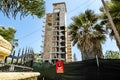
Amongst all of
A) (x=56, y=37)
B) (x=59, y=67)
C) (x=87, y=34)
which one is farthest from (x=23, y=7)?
(x=56, y=37)

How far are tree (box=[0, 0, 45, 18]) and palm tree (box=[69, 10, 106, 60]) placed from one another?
1281 centimetres

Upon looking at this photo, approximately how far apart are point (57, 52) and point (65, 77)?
15.9m

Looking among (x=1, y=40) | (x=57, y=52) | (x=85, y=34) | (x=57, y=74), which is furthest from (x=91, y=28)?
(x=1, y=40)

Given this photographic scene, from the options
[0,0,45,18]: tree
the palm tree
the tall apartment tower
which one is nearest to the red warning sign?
[0,0,45,18]: tree

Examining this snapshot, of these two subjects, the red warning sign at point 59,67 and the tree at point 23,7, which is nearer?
the tree at point 23,7

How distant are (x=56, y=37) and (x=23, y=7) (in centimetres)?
2338

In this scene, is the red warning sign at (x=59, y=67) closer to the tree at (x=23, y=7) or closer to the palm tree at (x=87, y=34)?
the tree at (x=23, y=7)

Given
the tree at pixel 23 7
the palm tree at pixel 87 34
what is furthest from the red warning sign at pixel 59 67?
the palm tree at pixel 87 34

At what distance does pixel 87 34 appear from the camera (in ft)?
46.8

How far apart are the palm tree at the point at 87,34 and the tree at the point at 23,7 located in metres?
12.8

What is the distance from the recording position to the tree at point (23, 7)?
109cm

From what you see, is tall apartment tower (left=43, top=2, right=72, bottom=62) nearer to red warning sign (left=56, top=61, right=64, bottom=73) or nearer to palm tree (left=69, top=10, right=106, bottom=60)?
palm tree (left=69, top=10, right=106, bottom=60)

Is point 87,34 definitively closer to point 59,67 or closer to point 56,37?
point 59,67

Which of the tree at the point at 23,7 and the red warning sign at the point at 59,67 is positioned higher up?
the tree at the point at 23,7
